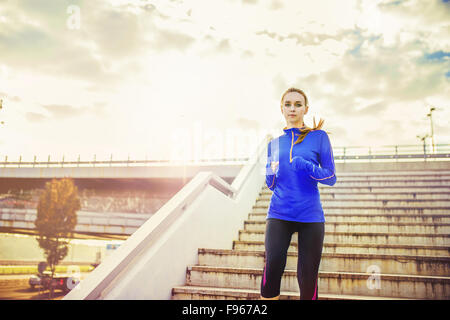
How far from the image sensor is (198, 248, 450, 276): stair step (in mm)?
3557

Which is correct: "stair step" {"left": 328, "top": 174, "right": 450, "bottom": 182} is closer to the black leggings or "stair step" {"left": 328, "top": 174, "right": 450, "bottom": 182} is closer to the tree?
the black leggings

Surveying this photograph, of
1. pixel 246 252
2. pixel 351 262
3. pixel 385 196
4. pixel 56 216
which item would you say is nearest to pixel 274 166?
pixel 246 252

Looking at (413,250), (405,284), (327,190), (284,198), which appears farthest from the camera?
(327,190)

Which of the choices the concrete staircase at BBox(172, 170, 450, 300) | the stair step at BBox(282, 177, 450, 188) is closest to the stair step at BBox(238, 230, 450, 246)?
the concrete staircase at BBox(172, 170, 450, 300)

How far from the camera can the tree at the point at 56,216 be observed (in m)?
23.2

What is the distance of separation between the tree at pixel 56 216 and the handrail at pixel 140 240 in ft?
68.6

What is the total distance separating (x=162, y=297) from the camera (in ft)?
10.4

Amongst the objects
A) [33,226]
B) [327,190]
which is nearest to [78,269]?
[33,226]

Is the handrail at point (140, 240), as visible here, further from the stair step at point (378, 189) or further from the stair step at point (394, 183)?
the stair step at point (394, 183)

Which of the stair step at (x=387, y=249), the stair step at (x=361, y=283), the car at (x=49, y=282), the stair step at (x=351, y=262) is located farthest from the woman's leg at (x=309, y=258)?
the car at (x=49, y=282)

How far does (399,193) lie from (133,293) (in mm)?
6154

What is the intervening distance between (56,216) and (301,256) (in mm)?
26393

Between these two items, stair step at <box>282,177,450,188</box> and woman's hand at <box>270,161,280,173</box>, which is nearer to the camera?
woman's hand at <box>270,161,280,173</box>
